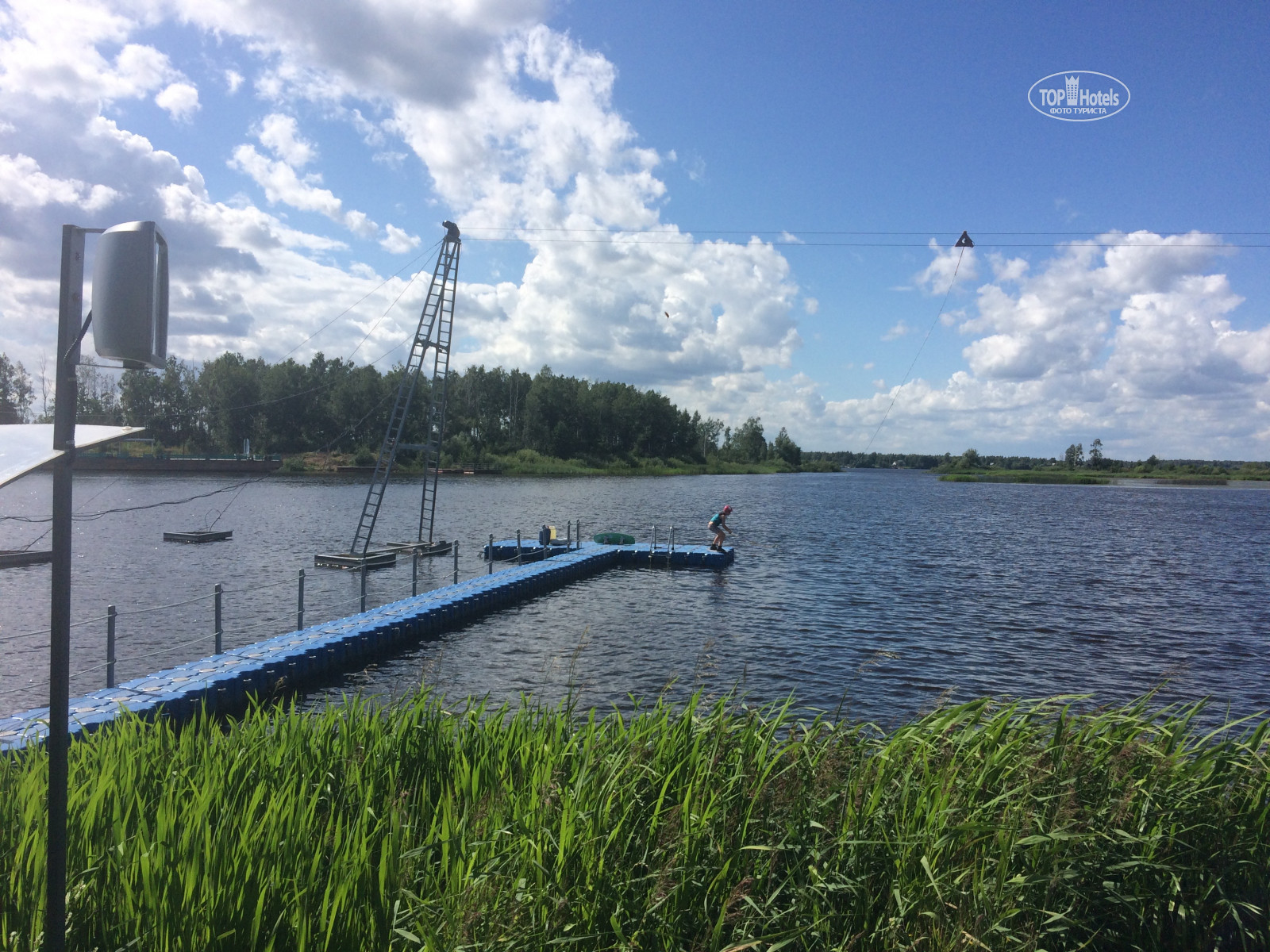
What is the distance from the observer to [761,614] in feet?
72.2

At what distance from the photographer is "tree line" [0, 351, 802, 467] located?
282 ft

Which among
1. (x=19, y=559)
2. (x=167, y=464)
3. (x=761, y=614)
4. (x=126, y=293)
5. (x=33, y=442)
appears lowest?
(x=19, y=559)

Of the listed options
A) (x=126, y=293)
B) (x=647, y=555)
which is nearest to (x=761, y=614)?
(x=647, y=555)

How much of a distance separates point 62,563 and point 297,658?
11.3m

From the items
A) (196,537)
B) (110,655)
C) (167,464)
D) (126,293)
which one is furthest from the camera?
(167,464)

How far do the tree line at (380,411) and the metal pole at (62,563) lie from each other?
5828cm

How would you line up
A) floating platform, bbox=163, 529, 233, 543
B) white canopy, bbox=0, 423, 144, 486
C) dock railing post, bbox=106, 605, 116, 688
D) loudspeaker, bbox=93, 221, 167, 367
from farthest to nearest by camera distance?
1. floating platform, bbox=163, 529, 233, 543
2. dock railing post, bbox=106, 605, 116, 688
3. loudspeaker, bbox=93, 221, 167, 367
4. white canopy, bbox=0, 423, 144, 486

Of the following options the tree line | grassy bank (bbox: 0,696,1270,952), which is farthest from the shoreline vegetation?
grassy bank (bbox: 0,696,1270,952)

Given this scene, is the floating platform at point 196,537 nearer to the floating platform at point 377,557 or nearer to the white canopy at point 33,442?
the floating platform at point 377,557

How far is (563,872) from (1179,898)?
3.72 m

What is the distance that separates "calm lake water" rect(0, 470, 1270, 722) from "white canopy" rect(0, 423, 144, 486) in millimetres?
146

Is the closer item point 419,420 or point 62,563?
point 62,563

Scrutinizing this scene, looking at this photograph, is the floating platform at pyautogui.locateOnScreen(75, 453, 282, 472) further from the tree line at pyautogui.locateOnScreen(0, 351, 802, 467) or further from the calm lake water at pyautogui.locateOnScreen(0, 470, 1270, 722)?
the calm lake water at pyautogui.locateOnScreen(0, 470, 1270, 722)

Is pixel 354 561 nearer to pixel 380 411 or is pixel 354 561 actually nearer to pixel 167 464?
pixel 167 464
